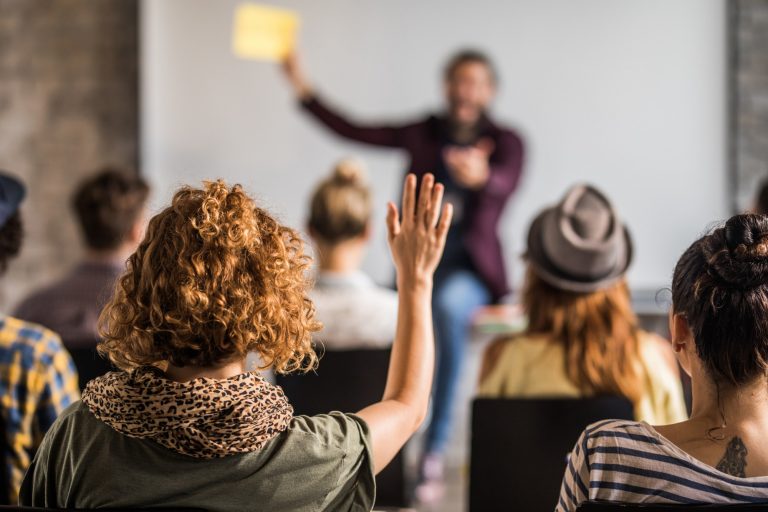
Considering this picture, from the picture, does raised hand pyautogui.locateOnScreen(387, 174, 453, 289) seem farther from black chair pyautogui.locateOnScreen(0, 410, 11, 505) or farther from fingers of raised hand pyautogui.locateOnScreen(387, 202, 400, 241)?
black chair pyautogui.locateOnScreen(0, 410, 11, 505)

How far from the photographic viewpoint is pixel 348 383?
2.14 metres

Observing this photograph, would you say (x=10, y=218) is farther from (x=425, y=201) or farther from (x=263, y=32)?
(x=263, y=32)

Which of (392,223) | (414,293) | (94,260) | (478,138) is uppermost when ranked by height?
(478,138)

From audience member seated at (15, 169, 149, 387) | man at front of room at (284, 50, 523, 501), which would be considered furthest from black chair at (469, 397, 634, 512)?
man at front of room at (284, 50, 523, 501)

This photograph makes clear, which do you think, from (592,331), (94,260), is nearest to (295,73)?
(94,260)

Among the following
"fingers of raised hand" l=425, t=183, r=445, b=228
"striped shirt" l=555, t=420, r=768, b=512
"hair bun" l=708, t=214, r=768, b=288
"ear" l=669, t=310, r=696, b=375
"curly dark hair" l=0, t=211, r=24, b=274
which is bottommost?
"striped shirt" l=555, t=420, r=768, b=512

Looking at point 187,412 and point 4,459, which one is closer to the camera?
point 187,412

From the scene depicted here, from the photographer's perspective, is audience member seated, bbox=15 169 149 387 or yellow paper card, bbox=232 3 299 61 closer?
audience member seated, bbox=15 169 149 387

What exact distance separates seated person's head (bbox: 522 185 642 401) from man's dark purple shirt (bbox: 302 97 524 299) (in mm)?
2066

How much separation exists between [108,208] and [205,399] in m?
1.80

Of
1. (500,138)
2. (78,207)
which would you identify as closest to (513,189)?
(500,138)

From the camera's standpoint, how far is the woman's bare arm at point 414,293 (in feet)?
4.15

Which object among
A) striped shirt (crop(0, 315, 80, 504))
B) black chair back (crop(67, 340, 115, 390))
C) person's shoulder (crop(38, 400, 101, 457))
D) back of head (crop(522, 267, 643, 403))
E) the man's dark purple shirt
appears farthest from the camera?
the man's dark purple shirt

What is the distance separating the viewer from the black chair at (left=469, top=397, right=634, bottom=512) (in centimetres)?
Result: 175
